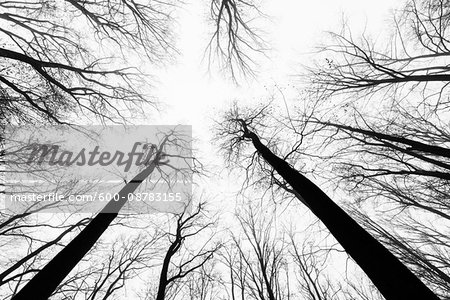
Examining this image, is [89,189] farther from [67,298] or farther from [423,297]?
[423,297]

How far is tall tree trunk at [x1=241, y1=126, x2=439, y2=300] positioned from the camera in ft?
5.57

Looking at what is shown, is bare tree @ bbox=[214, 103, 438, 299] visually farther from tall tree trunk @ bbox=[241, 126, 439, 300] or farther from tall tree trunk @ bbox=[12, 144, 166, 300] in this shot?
tall tree trunk @ bbox=[12, 144, 166, 300]

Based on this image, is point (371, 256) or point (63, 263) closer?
point (371, 256)

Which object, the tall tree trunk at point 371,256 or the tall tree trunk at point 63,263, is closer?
the tall tree trunk at point 371,256

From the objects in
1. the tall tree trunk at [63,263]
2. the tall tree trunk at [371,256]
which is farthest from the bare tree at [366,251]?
the tall tree trunk at [63,263]

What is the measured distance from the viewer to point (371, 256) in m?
2.05

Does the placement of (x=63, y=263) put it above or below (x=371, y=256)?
above

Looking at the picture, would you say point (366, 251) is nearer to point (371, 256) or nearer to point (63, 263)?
point (371, 256)

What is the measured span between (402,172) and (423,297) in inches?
182

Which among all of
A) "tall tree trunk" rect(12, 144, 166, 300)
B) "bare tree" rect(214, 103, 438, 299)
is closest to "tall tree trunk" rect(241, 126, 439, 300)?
"bare tree" rect(214, 103, 438, 299)

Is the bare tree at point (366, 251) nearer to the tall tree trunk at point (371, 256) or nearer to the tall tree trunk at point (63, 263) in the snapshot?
the tall tree trunk at point (371, 256)

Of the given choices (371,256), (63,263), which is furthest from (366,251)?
(63,263)

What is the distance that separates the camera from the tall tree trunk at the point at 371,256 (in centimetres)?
170

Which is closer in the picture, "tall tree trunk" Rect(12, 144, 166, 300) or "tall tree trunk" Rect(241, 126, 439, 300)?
"tall tree trunk" Rect(241, 126, 439, 300)
